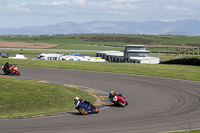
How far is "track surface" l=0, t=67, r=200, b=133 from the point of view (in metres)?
16.5

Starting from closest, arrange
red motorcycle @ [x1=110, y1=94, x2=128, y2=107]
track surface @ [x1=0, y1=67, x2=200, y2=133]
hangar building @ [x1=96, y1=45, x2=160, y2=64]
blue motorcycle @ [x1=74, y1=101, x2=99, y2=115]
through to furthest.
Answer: track surface @ [x1=0, y1=67, x2=200, y2=133], blue motorcycle @ [x1=74, y1=101, x2=99, y2=115], red motorcycle @ [x1=110, y1=94, x2=128, y2=107], hangar building @ [x1=96, y1=45, x2=160, y2=64]

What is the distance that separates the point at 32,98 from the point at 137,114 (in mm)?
7862

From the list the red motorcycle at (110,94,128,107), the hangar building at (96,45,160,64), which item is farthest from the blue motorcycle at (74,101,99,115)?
the hangar building at (96,45,160,64)

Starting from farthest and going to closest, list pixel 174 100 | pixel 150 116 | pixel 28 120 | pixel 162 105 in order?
pixel 174 100, pixel 162 105, pixel 150 116, pixel 28 120

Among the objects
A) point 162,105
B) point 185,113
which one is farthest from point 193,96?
point 185,113

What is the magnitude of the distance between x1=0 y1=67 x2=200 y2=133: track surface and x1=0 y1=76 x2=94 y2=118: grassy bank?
2237 millimetres

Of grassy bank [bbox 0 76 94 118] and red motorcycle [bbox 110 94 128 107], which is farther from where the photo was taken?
red motorcycle [bbox 110 94 128 107]

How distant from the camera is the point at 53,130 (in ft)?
52.2

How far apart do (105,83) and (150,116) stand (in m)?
14.4

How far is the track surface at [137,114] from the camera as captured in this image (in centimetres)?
1652

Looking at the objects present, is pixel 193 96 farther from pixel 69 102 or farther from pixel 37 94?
pixel 37 94

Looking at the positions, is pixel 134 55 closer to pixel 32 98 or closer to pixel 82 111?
pixel 32 98

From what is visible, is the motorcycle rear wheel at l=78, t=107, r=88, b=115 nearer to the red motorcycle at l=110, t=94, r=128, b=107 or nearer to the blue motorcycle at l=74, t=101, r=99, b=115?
the blue motorcycle at l=74, t=101, r=99, b=115

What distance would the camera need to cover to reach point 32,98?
947 inches
